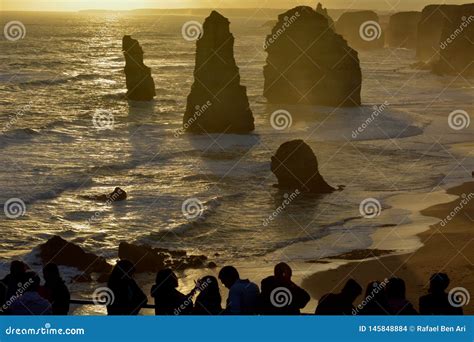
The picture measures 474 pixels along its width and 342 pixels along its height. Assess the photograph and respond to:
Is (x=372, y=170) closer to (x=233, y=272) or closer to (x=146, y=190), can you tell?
(x=146, y=190)

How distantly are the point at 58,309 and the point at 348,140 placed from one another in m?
44.2

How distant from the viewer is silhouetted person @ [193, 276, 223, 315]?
12.1 metres

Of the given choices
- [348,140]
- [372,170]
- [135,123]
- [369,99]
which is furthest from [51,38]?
[372,170]

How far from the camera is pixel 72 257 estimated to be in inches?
1009

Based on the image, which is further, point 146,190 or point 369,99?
point 369,99

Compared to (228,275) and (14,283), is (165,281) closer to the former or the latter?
(228,275)

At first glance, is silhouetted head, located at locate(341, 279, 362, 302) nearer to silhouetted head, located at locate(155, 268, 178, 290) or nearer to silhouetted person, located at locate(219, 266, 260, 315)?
silhouetted person, located at locate(219, 266, 260, 315)

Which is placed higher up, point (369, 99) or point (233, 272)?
point (369, 99)

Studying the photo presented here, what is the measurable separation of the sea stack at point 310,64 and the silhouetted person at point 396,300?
6296cm

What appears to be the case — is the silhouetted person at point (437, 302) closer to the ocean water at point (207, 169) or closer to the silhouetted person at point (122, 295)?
the silhouetted person at point (122, 295)

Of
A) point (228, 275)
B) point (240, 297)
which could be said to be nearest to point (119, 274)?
point (228, 275)

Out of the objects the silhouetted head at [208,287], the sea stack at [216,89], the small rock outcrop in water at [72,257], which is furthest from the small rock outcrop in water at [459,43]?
the silhouetted head at [208,287]

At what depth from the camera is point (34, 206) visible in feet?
115

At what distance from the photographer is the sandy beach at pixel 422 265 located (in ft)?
75.3
